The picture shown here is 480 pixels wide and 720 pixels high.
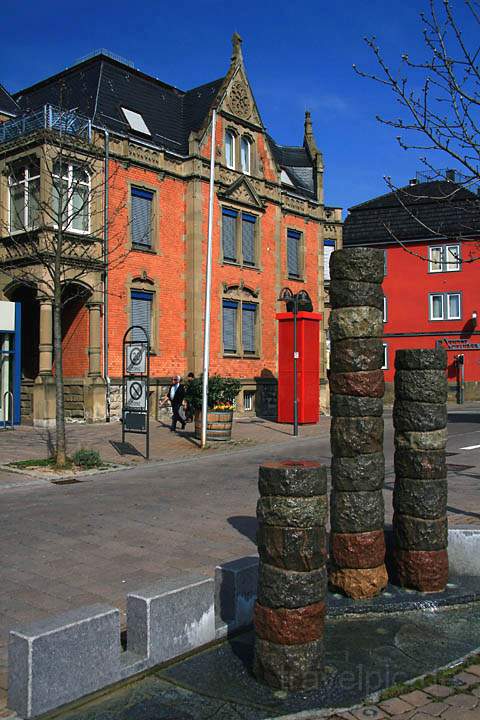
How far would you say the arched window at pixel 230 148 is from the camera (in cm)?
2847

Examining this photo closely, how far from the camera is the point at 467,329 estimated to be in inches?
1658

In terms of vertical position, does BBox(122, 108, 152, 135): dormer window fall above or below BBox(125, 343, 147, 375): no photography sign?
above

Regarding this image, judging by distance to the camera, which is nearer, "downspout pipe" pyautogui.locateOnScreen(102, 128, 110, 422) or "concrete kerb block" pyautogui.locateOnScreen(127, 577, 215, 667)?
"concrete kerb block" pyautogui.locateOnScreen(127, 577, 215, 667)

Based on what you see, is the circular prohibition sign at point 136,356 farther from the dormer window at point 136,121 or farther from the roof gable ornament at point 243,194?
the roof gable ornament at point 243,194

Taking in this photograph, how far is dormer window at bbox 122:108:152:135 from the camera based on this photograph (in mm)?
26125

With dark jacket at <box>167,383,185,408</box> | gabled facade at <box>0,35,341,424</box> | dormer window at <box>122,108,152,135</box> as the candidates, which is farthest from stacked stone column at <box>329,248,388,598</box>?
dormer window at <box>122,108,152,135</box>

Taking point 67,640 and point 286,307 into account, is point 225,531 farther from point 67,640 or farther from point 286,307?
point 286,307

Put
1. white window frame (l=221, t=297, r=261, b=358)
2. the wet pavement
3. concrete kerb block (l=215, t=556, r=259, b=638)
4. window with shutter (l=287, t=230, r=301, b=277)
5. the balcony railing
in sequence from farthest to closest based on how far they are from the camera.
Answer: window with shutter (l=287, t=230, r=301, b=277) → white window frame (l=221, t=297, r=261, b=358) → the balcony railing → concrete kerb block (l=215, t=556, r=259, b=638) → the wet pavement

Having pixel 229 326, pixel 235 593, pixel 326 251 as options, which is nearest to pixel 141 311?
pixel 229 326

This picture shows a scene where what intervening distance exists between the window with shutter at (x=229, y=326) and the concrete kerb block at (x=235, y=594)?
891 inches

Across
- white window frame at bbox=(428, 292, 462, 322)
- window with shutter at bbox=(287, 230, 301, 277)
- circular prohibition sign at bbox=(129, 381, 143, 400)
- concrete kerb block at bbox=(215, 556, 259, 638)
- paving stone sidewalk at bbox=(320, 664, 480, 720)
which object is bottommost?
paving stone sidewalk at bbox=(320, 664, 480, 720)

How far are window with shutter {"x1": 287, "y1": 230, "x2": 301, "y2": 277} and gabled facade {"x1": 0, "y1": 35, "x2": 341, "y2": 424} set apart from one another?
2.7 inches

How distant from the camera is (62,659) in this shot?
407cm

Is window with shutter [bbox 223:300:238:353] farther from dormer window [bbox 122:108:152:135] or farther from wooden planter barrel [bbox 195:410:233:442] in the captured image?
wooden planter barrel [bbox 195:410:233:442]
